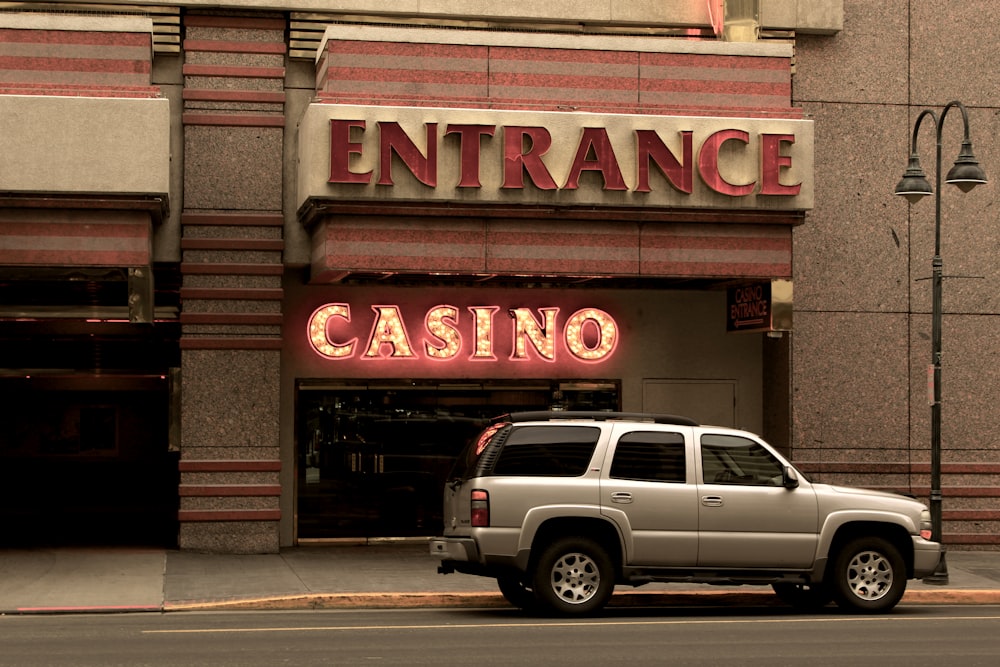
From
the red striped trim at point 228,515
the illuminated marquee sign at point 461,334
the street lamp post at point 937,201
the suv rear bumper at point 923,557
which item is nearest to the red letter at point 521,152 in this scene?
the illuminated marquee sign at point 461,334

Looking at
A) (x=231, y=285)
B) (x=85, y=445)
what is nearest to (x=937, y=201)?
(x=231, y=285)

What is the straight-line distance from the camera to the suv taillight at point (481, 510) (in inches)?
564

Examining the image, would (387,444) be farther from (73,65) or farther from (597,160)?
(73,65)

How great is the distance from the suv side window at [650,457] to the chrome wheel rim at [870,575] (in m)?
2.07

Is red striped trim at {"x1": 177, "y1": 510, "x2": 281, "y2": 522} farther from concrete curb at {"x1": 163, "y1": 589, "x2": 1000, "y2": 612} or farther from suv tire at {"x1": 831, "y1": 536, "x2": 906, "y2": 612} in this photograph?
suv tire at {"x1": 831, "y1": 536, "x2": 906, "y2": 612}

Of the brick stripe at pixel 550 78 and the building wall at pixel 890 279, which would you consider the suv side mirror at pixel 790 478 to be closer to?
the brick stripe at pixel 550 78

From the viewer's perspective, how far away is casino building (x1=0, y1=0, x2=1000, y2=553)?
18.5 meters

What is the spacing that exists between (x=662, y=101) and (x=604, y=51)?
39.6 inches

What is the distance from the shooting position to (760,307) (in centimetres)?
2055

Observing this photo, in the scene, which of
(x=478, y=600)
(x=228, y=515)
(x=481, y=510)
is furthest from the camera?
(x=228, y=515)

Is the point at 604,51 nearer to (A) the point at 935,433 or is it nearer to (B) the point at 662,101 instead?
(B) the point at 662,101

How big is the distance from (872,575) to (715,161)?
20.5 feet

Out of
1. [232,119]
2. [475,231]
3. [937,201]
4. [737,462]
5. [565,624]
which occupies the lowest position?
[565,624]

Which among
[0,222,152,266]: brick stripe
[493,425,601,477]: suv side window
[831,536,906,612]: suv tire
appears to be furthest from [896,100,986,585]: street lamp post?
[0,222,152,266]: brick stripe
